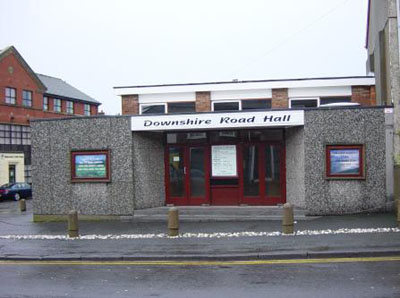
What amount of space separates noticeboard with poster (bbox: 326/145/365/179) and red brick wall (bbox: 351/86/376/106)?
569 centimetres

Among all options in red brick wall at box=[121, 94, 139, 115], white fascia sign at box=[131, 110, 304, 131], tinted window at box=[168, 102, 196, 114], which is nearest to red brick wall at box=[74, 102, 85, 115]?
red brick wall at box=[121, 94, 139, 115]

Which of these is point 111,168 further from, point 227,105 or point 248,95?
point 248,95

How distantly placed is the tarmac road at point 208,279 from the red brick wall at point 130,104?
11667 mm

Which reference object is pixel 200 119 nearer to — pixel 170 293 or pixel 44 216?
pixel 44 216

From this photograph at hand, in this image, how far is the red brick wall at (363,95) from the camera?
20.7m

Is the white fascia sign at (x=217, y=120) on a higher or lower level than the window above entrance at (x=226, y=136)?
higher

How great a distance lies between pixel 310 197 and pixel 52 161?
885cm

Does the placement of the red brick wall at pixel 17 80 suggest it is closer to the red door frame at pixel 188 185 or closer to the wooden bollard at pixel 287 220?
the red door frame at pixel 188 185

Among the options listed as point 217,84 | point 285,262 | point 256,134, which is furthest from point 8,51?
point 285,262

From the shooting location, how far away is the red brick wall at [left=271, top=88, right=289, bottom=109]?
20.8 m

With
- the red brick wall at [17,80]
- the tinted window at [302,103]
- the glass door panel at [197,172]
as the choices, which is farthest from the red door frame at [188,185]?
the red brick wall at [17,80]

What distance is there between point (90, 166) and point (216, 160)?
4.36 m

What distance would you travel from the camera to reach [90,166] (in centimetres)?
1730

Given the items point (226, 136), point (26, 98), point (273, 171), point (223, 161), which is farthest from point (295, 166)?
point (26, 98)
